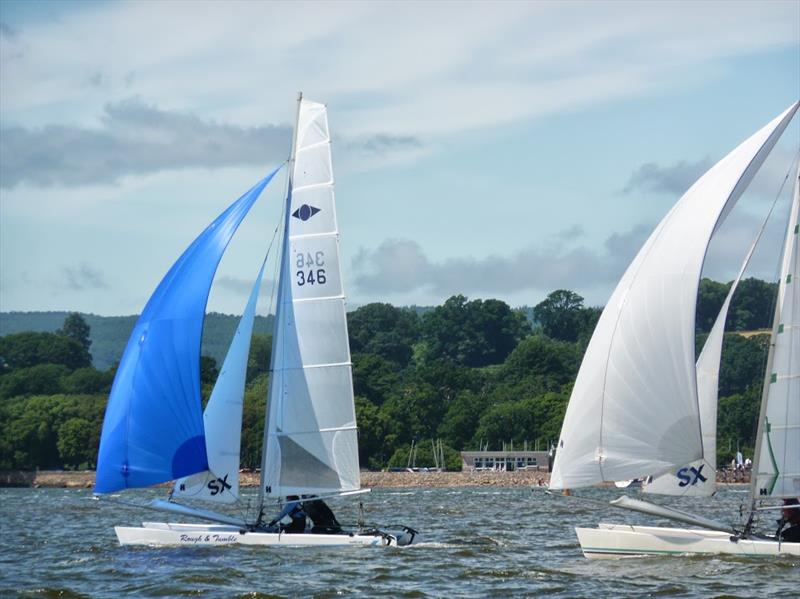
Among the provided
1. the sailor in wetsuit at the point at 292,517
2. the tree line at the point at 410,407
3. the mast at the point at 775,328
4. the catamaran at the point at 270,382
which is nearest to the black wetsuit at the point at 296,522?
the sailor in wetsuit at the point at 292,517

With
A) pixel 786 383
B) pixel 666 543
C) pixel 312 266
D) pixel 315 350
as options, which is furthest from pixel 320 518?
pixel 786 383

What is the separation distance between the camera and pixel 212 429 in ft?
115

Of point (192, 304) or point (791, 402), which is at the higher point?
point (192, 304)

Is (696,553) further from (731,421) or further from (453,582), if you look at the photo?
(731,421)

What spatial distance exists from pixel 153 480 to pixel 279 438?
2.92m

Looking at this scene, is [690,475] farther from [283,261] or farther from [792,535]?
[283,261]

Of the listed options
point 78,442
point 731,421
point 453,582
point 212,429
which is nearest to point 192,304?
point 212,429

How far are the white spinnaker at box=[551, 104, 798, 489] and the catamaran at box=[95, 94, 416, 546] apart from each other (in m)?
6.31

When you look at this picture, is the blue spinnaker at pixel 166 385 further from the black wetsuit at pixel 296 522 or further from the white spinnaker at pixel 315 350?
the black wetsuit at pixel 296 522

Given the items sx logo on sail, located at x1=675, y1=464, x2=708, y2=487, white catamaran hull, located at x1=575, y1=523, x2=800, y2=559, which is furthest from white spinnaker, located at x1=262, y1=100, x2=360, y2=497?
sx logo on sail, located at x1=675, y1=464, x2=708, y2=487

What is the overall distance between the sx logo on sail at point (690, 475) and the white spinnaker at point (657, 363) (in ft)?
2.38

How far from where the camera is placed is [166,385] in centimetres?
3453

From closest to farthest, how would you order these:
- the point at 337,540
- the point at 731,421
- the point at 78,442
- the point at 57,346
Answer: the point at 337,540
the point at 731,421
the point at 78,442
the point at 57,346

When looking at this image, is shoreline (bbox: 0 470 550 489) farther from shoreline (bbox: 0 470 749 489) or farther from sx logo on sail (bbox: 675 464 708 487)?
sx logo on sail (bbox: 675 464 708 487)
